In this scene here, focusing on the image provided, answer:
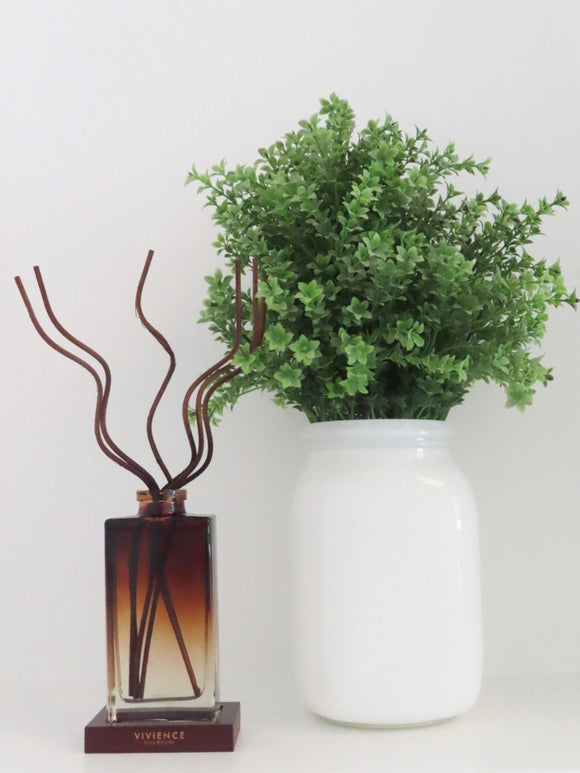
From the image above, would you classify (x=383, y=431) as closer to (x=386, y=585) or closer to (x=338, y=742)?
(x=386, y=585)

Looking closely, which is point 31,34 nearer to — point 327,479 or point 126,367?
point 126,367

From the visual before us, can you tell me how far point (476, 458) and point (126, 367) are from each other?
1.46 feet

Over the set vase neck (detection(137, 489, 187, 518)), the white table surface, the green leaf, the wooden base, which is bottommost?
the white table surface

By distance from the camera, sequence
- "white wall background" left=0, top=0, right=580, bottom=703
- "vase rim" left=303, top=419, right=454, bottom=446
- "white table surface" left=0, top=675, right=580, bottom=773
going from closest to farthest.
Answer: "white table surface" left=0, top=675, right=580, bottom=773 < "vase rim" left=303, top=419, right=454, bottom=446 < "white wall background" left=0, top=0, right=580, bottom=703

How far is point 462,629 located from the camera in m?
0.86

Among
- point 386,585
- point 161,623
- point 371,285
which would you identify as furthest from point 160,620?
point 371,285

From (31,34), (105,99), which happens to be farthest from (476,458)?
(31,34)

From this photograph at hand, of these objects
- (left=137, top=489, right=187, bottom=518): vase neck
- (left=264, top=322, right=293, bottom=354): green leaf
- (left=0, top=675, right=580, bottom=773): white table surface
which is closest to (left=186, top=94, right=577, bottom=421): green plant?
(left=264, top=322, right=293, bottom=354): green leaf

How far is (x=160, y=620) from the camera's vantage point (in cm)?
83

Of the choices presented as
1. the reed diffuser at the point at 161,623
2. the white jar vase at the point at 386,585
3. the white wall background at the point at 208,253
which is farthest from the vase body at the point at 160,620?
the white wall background at the point at 208,253

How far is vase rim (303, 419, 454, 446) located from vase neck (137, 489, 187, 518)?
16 centimetres

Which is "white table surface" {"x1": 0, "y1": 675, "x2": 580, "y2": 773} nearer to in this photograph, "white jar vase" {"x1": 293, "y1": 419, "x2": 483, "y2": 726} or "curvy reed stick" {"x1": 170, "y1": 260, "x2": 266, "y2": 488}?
"white jar vase" {"x1": 293, "y1": 419, "x2": 483, "y2": 726}

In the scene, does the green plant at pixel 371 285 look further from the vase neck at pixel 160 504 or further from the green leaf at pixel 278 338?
the vase neck at pixel 160 504

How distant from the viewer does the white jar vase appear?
2.75ft
